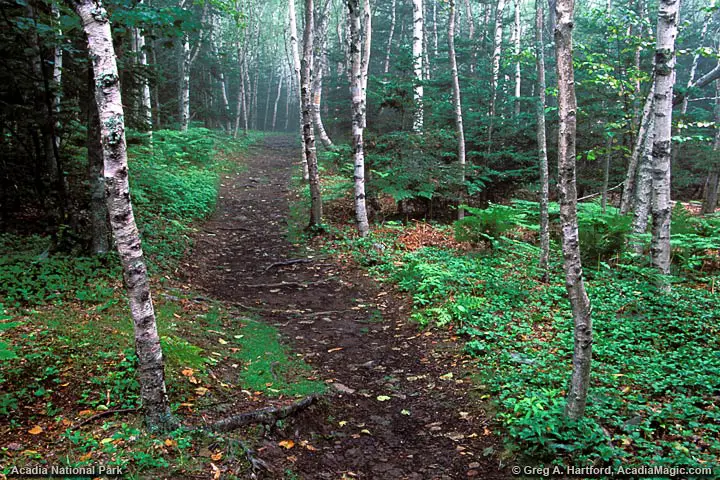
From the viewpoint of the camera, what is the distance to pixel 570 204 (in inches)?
142

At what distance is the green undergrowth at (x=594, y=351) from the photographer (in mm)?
3639

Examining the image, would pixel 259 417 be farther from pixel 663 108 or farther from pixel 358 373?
pixel 663 108

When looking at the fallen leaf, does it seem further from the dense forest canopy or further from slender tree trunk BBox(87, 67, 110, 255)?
slender tree trunk BBox(87, 67, 110, 255)

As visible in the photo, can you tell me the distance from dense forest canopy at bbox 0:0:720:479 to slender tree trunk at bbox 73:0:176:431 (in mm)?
17

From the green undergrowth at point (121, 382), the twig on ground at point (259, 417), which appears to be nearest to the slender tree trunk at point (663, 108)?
the green undergrowth at point (121, 382)

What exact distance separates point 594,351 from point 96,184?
7.62 meters

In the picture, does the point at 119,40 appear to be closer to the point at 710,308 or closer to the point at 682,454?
the point at 682,454

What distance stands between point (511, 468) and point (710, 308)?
15.0ft

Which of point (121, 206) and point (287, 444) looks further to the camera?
point (287, 444)

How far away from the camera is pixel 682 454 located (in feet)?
10.9

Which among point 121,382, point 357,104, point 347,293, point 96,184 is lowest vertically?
point 347,293

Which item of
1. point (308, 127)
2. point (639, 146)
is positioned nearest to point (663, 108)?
point (639, 146)

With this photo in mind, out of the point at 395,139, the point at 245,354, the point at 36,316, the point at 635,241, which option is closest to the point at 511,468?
the point at 245,354

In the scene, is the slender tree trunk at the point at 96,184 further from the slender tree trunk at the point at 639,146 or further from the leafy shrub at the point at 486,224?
the slender tree trunk at the point at 639,146
